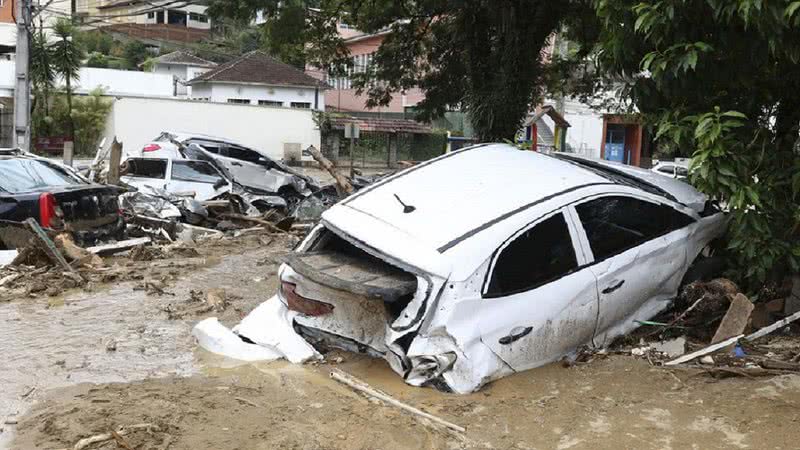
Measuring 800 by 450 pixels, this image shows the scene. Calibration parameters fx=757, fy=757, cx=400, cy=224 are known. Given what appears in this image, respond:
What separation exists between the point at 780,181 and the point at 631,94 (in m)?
1.42

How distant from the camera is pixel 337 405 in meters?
4.70

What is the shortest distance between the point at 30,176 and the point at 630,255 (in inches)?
289

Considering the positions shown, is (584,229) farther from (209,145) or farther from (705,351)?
(209,145)

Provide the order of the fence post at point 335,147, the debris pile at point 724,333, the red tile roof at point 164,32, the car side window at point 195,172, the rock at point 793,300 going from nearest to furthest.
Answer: the debris pile at point 724,333 < the rock at point 793,300 < the car side window at point 195,172 < the fence post at point 335,147 < the red tile roof at point 164,32

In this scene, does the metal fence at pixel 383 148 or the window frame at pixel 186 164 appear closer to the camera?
the window frame at pixel 186 164

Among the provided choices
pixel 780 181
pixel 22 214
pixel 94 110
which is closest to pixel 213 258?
pixel 22 214

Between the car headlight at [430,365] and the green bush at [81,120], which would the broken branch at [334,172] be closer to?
the car headlight at [430,365]

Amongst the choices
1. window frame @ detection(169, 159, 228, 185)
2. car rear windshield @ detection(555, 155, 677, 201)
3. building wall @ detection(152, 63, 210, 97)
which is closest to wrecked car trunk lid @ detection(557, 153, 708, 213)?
car rear windshield @ detection(555, 155, 677, 201)

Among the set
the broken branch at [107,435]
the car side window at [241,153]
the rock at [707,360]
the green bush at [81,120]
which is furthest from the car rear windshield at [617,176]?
the green bush at [81,120]

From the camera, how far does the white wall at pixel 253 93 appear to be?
43.7 m

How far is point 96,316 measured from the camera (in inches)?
283

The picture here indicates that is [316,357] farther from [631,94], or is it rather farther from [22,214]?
[22,214]

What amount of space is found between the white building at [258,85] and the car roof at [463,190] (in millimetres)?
38029

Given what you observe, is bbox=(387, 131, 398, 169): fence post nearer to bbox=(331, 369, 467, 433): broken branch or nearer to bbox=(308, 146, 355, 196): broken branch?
bbox=(308, 146, 355, 196): broken branch
